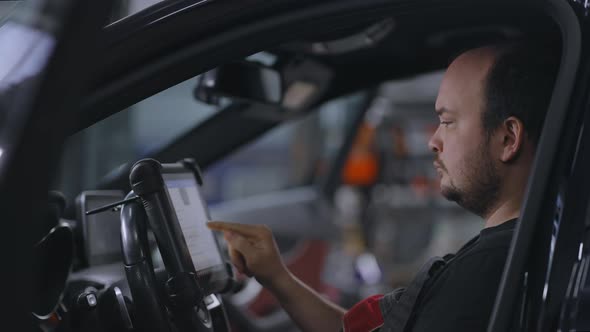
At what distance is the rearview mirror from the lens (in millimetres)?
1751

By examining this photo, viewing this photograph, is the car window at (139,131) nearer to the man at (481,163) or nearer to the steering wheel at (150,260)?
the steering wheel at (150,260)

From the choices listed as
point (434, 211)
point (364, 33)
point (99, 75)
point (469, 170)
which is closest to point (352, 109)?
point (364, 33)

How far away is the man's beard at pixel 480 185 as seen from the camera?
4.30 ft

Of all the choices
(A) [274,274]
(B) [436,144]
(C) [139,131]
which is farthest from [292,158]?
(B) [436,144]

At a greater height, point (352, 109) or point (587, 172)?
point (587, 172)

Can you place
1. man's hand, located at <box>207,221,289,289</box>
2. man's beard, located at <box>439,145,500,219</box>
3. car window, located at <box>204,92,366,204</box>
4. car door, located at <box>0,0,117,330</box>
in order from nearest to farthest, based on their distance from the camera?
car door, located at <box>0,0,117,330</box> → man's beard, located at <box>439,145,500,219</box> → man's hand, located at <box>207,221,289,289</box> → car window, located at <box>204,92,366,204</box>

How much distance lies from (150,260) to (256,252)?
0.31 m

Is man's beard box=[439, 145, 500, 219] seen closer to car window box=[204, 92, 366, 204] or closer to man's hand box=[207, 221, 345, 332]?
man's hand box=[207, 221, 345, 332]

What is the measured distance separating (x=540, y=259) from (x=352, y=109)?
10.9ft

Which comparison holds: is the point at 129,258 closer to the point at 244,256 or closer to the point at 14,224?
the point at 244,256

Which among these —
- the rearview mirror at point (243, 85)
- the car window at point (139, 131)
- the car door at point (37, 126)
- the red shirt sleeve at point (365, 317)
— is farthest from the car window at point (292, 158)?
the car door at point (37, 126)

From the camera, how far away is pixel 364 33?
1754mm

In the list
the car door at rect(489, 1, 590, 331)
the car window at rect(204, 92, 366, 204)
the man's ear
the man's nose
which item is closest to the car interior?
the car door at rect(489, 1, 590, 331)

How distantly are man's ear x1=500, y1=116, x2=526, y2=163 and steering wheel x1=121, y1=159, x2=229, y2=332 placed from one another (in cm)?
58
